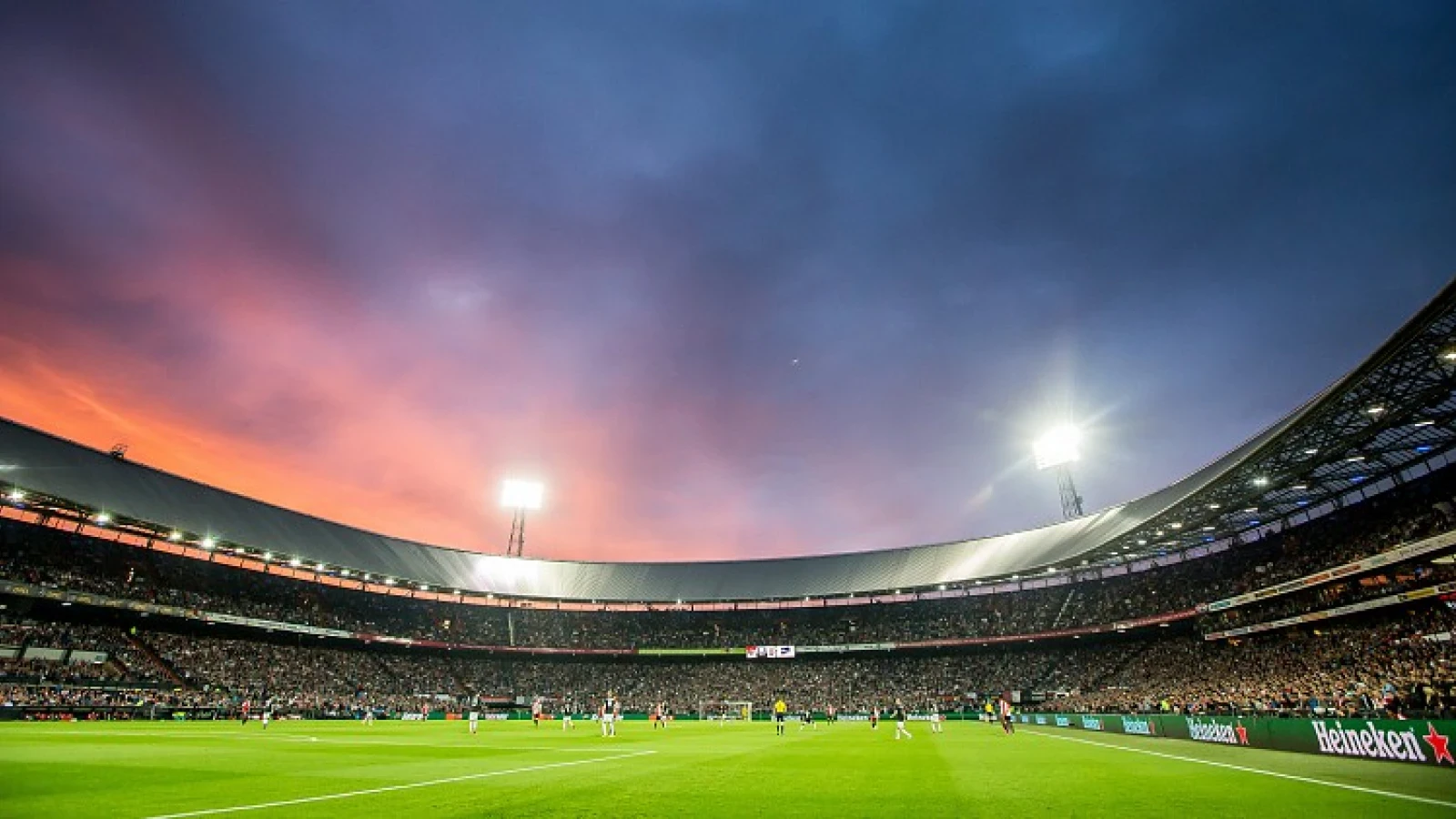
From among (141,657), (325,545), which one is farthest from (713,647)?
(141,657)

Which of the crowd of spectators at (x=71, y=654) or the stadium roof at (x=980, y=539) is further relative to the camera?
the crowd of spectators at (x=71, y=654)

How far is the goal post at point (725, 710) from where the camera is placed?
6551 cm

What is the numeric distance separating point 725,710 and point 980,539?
107 ft

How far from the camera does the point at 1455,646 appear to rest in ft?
100

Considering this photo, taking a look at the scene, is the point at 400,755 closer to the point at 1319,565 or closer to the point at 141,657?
the point at 141,657

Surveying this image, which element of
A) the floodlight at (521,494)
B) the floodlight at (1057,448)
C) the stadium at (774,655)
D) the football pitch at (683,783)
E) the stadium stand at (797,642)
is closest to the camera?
the football pitch at (683,783)

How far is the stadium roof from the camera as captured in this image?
2778 cm

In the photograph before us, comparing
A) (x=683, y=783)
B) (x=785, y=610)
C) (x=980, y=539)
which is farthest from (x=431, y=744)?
(x=785, y=610)

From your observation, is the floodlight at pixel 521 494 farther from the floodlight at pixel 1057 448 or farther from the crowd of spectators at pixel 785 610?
the floodlight at pixel 1057 448

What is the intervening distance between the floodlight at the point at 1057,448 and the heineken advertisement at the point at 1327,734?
1151 inches

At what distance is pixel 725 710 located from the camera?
6662cm

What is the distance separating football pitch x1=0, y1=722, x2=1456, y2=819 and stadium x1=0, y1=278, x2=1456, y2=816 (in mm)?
141

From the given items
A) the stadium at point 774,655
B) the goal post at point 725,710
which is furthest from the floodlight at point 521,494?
the goal post at point 725,710

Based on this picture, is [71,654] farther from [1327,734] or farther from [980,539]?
[980,539]
